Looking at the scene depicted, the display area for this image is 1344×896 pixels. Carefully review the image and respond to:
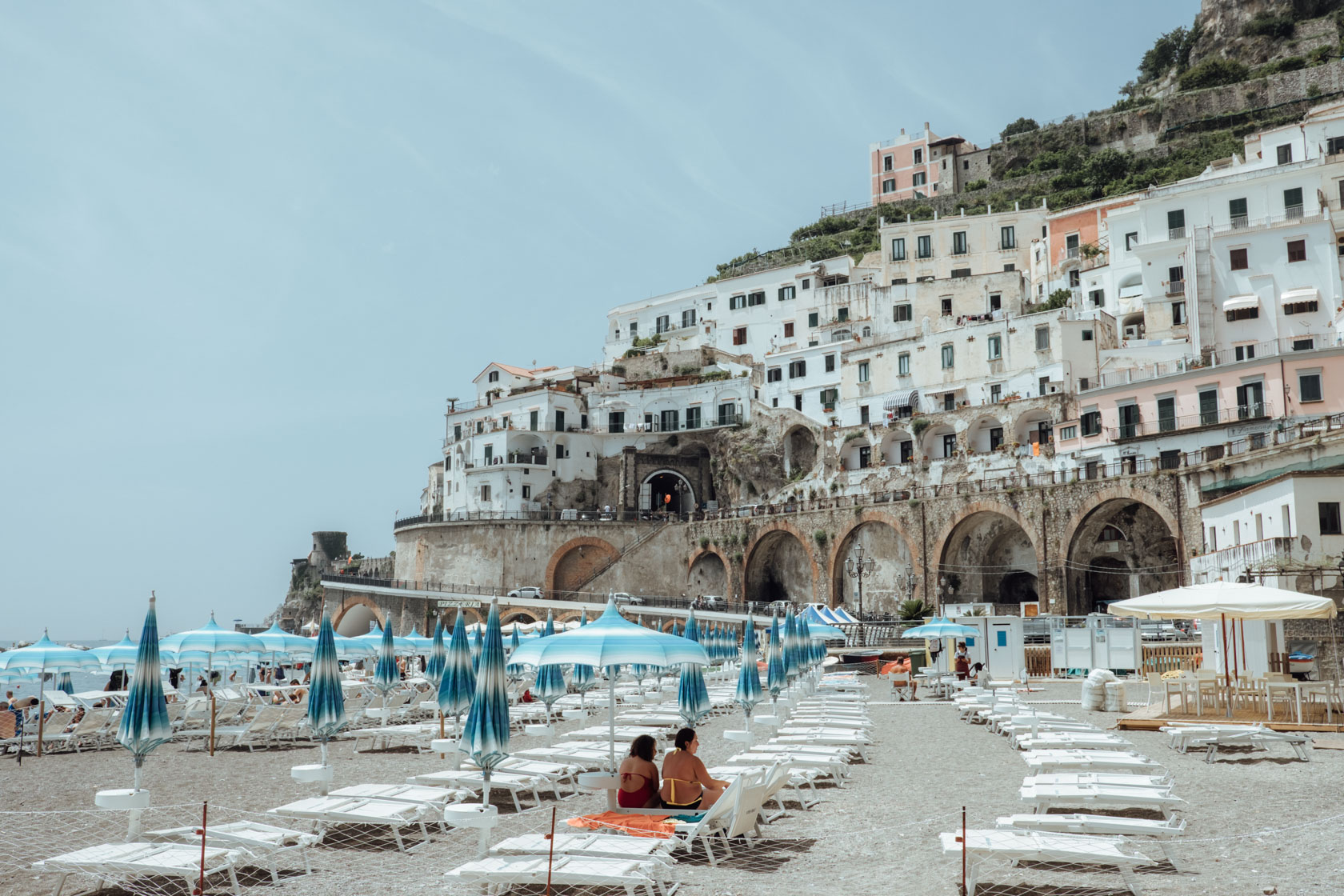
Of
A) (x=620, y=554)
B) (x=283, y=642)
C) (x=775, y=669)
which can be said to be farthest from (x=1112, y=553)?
(x=283, y=642)

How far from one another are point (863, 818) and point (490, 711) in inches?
152

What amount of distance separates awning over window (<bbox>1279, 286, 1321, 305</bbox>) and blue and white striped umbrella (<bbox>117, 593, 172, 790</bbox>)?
43.8m

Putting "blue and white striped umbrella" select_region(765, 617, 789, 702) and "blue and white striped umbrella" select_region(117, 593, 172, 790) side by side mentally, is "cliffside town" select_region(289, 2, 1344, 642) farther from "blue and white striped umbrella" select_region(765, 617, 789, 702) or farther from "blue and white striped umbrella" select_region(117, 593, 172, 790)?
"blue and white striped umbrella" select_region(117, 593, 172, 790)

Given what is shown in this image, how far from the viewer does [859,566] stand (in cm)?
4931

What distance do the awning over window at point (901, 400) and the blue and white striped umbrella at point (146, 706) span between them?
45519 mm

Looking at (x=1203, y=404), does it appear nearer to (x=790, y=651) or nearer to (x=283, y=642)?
(x=790, y=651)

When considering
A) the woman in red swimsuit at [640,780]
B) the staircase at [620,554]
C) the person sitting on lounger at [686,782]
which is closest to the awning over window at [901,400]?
the staircase at [620,554]

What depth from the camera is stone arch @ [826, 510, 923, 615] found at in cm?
4772

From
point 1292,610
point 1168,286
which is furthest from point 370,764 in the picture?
point 1168,286

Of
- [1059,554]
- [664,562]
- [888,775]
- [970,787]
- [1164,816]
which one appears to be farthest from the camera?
[664,562]

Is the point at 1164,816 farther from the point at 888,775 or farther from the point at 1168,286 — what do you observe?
the point at 1168,286

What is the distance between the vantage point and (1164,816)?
10117 millimetres

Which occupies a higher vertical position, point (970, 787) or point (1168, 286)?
point (1168, 286)

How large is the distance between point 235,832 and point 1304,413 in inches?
1506
